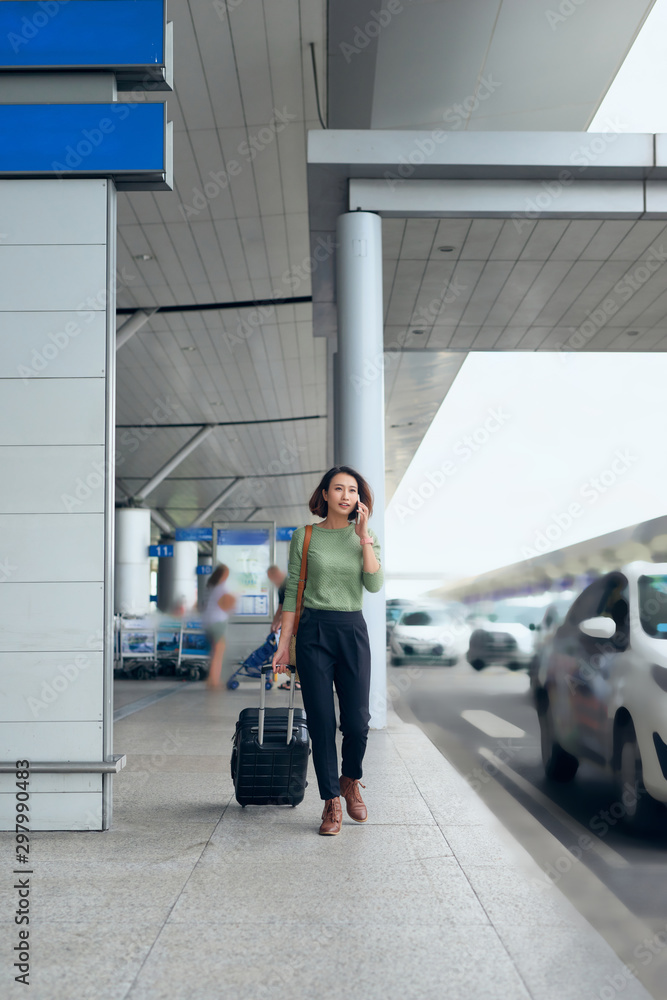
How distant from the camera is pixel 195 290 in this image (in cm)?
1764

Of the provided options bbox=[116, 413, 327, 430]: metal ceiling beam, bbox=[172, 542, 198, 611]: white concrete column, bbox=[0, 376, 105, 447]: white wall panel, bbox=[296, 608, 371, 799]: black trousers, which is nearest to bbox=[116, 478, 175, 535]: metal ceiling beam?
bbox=[172, 542, 198, 611]: white concrete column

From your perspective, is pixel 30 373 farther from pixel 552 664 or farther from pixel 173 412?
pixel 173 412

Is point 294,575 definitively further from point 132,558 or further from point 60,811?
point 132,558

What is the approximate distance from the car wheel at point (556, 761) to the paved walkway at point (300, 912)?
1.75 metres

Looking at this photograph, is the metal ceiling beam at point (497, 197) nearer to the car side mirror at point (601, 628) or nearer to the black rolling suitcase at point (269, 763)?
the car side mirror at point (601, 628)

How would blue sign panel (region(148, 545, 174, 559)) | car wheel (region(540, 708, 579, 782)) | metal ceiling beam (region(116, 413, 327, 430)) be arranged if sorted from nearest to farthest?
1. car wheel (region(540, 708, 579, 782))
2. metal ceiling beam (region(116, 413, 327, 430))
3. blue sign panel (region(148, 545, 174, 559))

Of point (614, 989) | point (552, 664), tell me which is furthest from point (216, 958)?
point (552, 664)

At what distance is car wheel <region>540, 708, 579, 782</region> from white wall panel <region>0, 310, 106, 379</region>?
164 inches

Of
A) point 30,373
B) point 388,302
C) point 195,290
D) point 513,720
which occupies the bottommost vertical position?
point 513,720

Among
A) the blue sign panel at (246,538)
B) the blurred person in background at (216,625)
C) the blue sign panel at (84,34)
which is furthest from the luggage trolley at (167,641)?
the blue sign panel at (84,34)

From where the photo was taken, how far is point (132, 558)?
26.3 meters

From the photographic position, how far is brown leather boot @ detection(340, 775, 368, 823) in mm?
4488

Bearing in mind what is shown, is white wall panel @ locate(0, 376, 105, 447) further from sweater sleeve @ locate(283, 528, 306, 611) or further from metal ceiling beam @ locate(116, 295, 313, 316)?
metal ceiling beam @ locate(116, 295, 313, 316)

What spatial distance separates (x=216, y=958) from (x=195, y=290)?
16034mm
